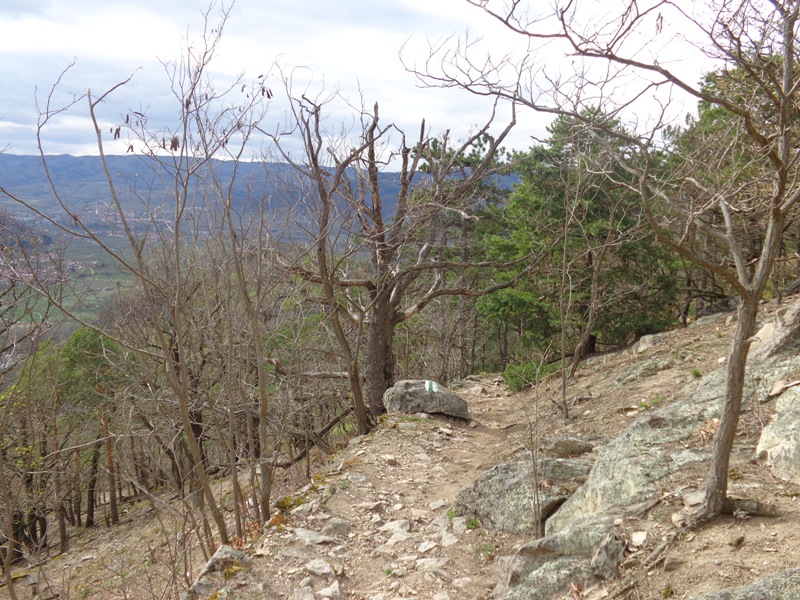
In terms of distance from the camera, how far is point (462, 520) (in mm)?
5598

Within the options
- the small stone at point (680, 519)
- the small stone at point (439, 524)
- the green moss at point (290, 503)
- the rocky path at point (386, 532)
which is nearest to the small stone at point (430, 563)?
the rocky path at point (386, 532)

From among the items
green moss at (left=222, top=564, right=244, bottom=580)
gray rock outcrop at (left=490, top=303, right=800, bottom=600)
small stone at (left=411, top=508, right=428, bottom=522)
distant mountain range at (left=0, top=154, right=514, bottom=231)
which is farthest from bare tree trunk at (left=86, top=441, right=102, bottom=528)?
gray rock outcrop at (left=490, top=303, right=800, bottom=600)

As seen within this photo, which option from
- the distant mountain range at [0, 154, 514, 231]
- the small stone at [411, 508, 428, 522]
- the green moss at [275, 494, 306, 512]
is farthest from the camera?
the green moss at [275, 494, 306, 512]

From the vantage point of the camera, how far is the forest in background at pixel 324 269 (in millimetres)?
3498

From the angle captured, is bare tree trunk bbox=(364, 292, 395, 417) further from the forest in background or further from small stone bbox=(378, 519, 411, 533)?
small stone bbox=(378, 519, 411, 533)

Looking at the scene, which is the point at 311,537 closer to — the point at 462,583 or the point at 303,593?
the point at 303,593

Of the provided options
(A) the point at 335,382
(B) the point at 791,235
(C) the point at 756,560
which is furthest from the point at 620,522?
(B) the point at 791,235

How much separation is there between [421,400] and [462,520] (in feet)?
13.4

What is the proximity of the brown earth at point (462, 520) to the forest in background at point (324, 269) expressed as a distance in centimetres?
43

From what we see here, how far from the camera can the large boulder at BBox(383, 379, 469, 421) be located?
31.6 feet

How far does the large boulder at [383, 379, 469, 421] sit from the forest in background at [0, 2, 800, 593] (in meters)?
0.51

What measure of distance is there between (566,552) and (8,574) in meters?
4.83

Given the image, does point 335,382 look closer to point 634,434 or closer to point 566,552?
point 634,434

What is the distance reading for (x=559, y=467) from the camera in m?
5.42
